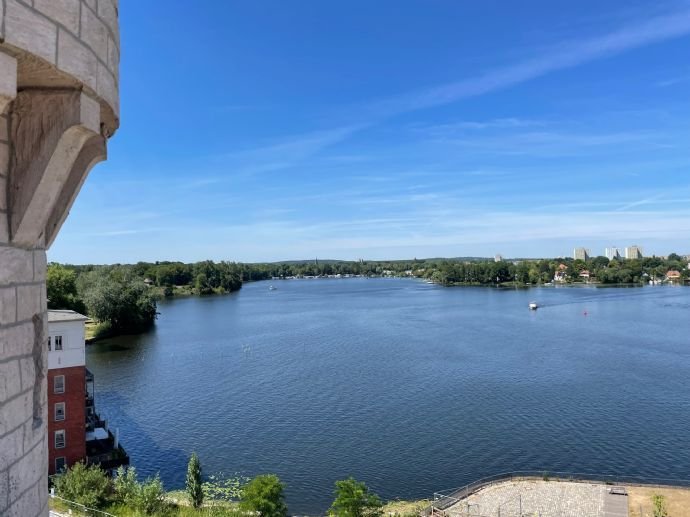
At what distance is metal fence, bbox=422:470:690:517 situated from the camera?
918 inches

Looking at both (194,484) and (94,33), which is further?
(194,484)

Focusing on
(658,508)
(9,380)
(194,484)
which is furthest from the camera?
(194,484)

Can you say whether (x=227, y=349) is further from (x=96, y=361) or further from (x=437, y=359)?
(x=437, y=359)

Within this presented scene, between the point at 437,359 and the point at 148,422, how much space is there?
28.0m

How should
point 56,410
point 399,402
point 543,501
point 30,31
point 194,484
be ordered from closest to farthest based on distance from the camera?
point 30,31 < point 194,484 < point 543,501 < point 56,410 < point 399,402

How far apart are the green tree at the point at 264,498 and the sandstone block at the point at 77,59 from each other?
1967 centimetres

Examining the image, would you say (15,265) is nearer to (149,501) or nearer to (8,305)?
(8,305)

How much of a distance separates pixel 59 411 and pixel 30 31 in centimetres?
2618

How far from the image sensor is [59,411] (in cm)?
2511

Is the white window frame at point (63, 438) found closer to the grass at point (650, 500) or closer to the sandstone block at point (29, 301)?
the grass at point (650, 500)

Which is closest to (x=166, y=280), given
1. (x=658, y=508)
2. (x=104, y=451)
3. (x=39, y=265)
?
(x=104, y=451)

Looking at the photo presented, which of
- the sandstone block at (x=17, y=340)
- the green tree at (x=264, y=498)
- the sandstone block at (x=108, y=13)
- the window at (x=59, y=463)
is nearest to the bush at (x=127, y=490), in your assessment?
the window at (x=59, y=463)

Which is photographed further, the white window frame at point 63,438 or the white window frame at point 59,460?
the white window frame at point 63,438

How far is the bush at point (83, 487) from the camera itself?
2022cm
